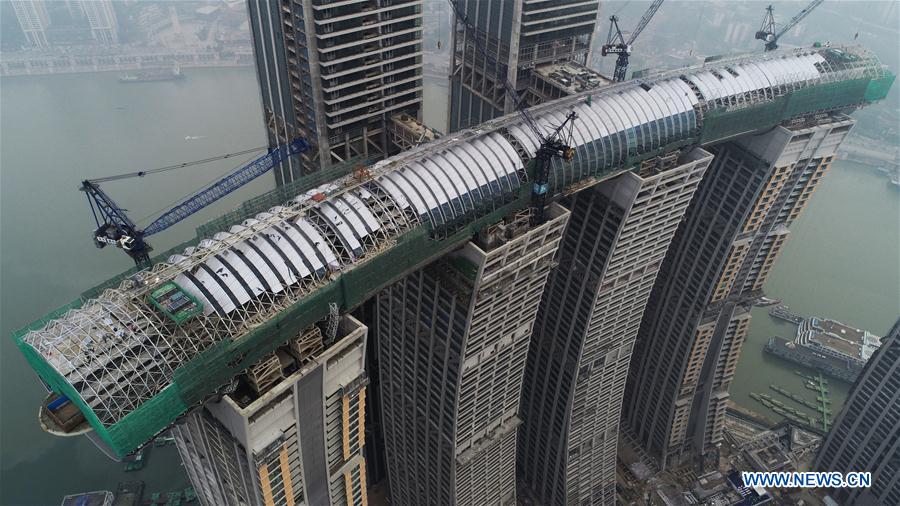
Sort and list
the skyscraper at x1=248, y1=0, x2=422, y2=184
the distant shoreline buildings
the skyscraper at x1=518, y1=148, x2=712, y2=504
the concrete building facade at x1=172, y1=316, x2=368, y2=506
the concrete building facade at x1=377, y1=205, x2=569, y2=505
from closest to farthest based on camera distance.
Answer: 1. the concrete building facade at x1=172, y1=316, x2=368, y2=506
2. the distant shoreline buildings
3. the concrete building facade at x1=377, y1=205, x2=569, y2=505
4. the skyscraper at x1=248, y1=0, x2=422, y2=184
5. the skyscraper at x1=518, y1=148, x2=712, y2=504

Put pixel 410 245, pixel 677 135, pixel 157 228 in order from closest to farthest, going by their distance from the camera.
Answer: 1. pixel 410 245
2. pixel 677 135
3. pixel 157 228

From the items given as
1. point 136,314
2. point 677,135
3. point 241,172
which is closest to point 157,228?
point 241,172

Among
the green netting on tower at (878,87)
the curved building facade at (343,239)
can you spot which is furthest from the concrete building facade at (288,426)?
the green netting on tower at (878,87)

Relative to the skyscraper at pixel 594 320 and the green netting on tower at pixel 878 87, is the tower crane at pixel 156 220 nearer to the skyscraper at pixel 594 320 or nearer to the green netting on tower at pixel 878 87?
the skyscraper at pixel 594 320

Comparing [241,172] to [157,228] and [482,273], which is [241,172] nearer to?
[157,228]

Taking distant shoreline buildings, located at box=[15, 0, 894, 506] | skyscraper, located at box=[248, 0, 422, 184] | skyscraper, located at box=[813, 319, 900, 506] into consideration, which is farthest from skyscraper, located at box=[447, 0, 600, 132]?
skyscraper, located at box=[813, 319, 900, 506]

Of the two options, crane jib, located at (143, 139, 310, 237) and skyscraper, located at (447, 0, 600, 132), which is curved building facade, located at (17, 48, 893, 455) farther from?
crane jib, located at (143, 139, 310, 237)
